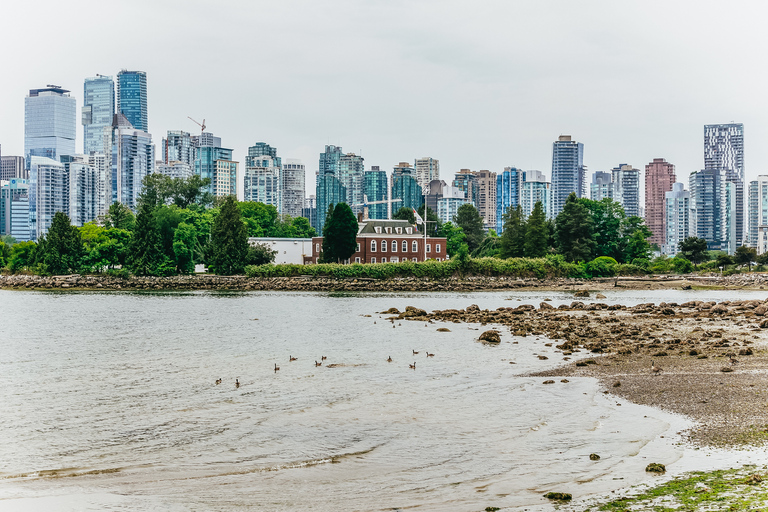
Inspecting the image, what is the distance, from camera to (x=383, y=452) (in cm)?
1382

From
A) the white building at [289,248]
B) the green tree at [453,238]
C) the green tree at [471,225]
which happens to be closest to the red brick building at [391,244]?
the white building at [289,248]

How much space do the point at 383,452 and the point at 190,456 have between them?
385 centimetres

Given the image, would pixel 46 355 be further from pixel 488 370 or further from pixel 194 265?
pixel 194 265

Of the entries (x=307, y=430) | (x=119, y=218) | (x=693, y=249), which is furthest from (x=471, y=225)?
(x=307, y=430)

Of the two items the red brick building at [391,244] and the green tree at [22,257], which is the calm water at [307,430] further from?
the red brick building at [391,244]

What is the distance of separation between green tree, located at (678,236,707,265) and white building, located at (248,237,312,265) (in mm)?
65686

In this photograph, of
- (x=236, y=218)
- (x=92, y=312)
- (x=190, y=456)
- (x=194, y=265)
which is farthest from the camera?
(x=194, y=265)

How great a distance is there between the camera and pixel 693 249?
390 feet

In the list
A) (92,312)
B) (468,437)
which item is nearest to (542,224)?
(92,312)

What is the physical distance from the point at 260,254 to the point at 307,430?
293 feet

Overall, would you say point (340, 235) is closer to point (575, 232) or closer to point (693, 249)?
point (575, 232)

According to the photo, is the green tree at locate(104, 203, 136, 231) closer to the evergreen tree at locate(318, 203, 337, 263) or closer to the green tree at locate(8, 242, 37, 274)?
the green tree at locate(8, 242, 37, 274)

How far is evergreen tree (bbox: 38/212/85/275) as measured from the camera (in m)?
89.4

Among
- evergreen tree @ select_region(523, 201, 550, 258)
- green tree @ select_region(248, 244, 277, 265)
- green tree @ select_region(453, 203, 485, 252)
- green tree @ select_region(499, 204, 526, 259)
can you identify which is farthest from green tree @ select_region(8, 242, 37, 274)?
green tree @ select_region(453, 203, 485, 252)
